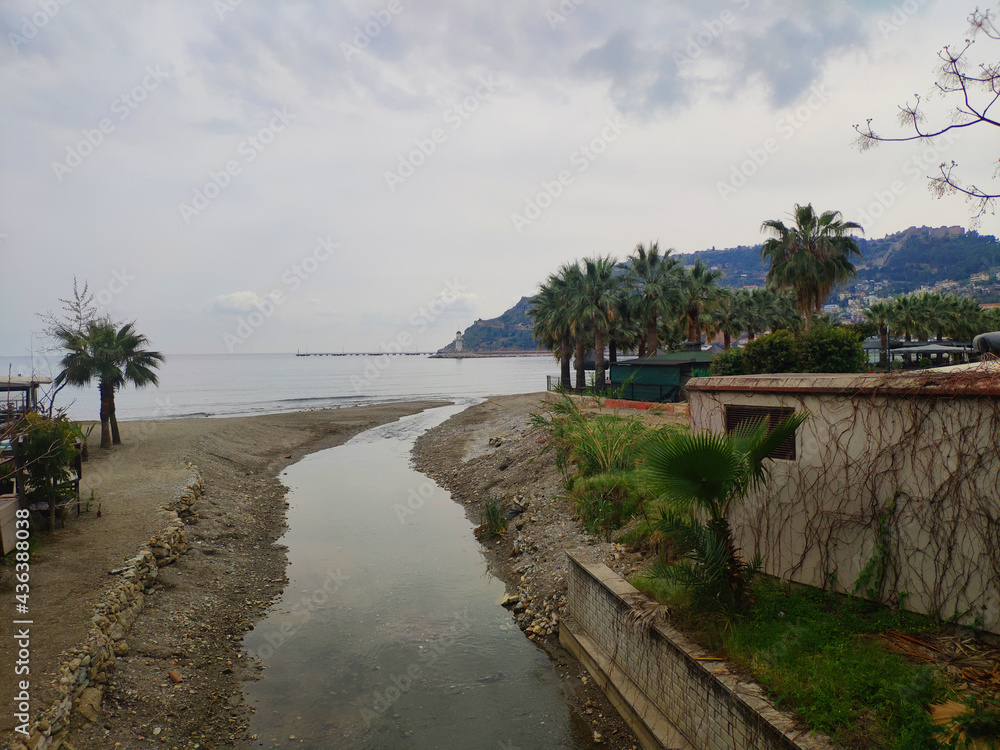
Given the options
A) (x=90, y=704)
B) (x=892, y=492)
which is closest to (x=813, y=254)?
(x=892, y=492)

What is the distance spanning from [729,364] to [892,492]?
70.9ft

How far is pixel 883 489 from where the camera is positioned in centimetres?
641

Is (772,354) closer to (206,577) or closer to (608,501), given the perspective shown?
(608,501)

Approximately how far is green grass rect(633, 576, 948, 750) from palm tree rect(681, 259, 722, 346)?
112 feet

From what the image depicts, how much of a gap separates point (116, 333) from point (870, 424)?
2783 cm

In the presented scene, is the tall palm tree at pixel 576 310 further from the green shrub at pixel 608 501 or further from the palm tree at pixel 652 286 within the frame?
the green shrub at pixel 608 501

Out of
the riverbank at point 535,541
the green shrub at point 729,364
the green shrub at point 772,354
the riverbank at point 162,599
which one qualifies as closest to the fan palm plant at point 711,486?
the riverbank at point 535,541

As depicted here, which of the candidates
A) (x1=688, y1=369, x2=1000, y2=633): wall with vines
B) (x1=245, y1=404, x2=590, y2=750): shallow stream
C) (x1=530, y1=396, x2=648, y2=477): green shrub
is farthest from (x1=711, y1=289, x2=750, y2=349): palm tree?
(x1=688, y1=369, x2=1000, y2=633): wall with vines

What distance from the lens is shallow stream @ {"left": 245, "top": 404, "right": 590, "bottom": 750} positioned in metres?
7.73

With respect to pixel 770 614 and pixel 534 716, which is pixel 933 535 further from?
pixel 534 716

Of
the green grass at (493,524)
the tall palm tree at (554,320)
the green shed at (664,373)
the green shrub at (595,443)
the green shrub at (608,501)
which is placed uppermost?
the tall palm tree at (554,320)

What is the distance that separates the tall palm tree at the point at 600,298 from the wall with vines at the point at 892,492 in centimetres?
2851

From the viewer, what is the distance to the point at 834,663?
5.48m

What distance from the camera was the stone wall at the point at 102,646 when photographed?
20.9 feet
